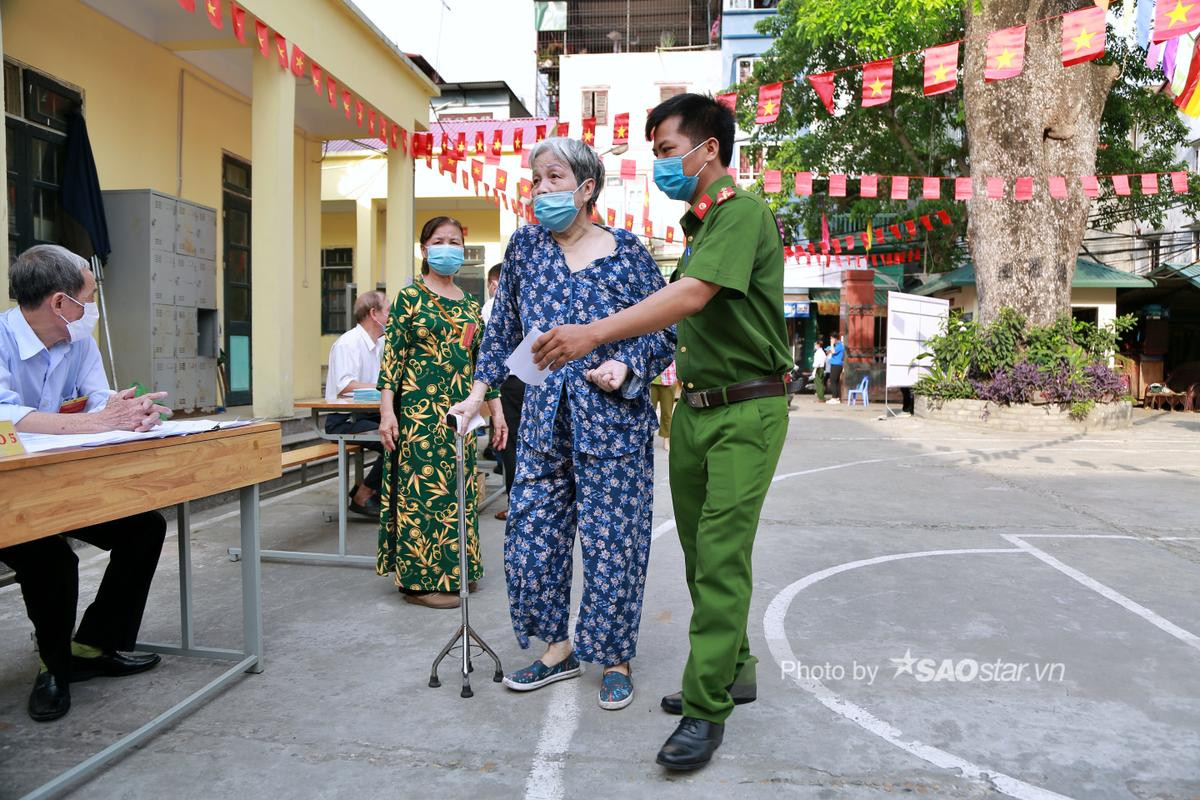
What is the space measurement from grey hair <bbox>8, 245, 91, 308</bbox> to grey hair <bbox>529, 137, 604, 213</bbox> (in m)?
1.57

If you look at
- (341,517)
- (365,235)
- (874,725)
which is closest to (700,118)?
(874,725)

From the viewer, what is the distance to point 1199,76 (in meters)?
9.79

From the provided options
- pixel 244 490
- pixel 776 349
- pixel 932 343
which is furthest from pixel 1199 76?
pixel 244 490

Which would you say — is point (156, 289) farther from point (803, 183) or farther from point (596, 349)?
point (803, 183)

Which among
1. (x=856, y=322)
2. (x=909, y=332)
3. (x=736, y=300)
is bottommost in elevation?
(x=736, y=300)

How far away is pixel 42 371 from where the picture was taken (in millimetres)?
3113

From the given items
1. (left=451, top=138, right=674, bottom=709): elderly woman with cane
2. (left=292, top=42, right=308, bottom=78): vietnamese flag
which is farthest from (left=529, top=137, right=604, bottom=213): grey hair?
(left=292, top=42, right=308, bottom=78): vietnamese flag

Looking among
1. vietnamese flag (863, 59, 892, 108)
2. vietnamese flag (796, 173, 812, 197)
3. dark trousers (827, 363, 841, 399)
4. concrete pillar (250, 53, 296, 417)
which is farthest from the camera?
dark trousers (827, 363, 841, 399)

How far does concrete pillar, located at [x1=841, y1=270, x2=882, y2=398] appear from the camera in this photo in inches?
850

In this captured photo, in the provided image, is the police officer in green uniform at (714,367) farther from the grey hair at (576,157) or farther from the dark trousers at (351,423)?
the dark trousers at (351,423)

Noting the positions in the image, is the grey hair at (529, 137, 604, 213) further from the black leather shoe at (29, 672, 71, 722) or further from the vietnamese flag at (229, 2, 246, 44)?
the vietnamese flag at (229, 2, 246, 44)

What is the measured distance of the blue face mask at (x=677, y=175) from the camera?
8.85 ft

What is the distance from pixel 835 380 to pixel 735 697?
20100mm

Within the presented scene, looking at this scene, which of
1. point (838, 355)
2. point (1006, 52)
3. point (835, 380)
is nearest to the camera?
point (1006, 52)
